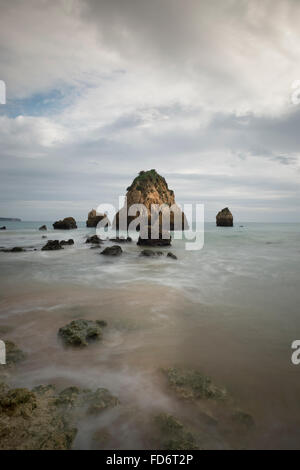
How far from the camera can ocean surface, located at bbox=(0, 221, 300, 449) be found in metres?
2.24

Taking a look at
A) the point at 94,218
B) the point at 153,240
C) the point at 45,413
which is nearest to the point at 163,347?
the point at 45,413

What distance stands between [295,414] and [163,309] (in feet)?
11.1

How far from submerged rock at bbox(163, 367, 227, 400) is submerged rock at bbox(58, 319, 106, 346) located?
151 centimetres

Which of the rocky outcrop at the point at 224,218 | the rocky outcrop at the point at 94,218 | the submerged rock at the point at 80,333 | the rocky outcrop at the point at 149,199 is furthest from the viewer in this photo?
the rocky outcrop at the point at 224,218

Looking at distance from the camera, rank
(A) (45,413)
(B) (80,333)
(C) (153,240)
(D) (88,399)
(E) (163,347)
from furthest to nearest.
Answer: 1. (C) (153,240)
2. (B) (80,333)
3. (E) (163,347)
4. (D) (88,399)
5. (A) (45,413)

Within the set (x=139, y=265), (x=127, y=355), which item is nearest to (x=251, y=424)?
(x=127, y=355)

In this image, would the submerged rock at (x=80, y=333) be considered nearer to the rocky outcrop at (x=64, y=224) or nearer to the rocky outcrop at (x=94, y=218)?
the rocky outcrop at (x=64, y=224)

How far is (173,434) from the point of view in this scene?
2.09 m

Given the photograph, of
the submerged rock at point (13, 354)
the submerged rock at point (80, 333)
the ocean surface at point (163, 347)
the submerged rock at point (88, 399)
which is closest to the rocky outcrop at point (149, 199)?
the ocean surface at point (163, 347)

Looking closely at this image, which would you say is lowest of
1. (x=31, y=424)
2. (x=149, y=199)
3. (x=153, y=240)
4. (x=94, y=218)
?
Result: (x=31, y=424)

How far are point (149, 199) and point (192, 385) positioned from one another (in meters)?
52.6

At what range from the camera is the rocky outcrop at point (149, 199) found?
54625 millimetres

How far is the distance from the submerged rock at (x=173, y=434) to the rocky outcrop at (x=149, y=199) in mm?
50314

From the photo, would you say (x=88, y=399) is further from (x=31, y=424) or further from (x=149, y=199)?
(x=149, y=199)
